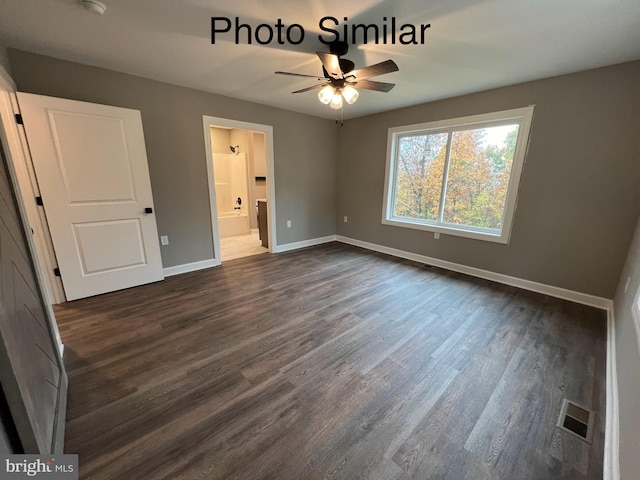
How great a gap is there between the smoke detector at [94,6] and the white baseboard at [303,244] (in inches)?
134

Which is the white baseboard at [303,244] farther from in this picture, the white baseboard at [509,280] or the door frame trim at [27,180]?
the door frame trim at [27,180]

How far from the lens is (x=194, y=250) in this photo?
3.64 metres

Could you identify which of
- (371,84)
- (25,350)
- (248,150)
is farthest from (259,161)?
(25,350)

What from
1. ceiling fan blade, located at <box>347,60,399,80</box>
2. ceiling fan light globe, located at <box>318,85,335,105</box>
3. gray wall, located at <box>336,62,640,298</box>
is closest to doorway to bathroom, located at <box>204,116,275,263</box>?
ceiling fan light globe, located at <box>318,85,335,105</box>

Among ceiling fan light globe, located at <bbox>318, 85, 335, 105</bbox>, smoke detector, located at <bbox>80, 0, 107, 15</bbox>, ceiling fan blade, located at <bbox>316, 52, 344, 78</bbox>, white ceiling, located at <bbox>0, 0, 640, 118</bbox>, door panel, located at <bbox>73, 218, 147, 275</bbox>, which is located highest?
white ceiling, located at <bbox>0, 0, 640, 118</bbox>

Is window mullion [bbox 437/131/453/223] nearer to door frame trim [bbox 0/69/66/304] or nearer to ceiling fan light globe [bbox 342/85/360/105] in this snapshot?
ceiling fan light globe [bbox 342/85/360/105]

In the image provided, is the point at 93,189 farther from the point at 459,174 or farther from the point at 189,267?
the point at 459,174

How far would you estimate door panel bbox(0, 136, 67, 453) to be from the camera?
863mm

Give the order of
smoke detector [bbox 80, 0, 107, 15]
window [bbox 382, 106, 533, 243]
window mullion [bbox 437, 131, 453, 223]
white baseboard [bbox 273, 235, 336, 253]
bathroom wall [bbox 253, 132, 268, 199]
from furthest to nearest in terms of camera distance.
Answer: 1. bathroom wall [bbox 253, 132, 268, 199]
2. white baseboard [bbox 273, 235, 336, 253]
3. window mullion [bbox 437, 131, 453, 223]
4. window [bbox 382, 106, 533, 243]
5. smoke detector [bbox 80, 0, 107, 15]

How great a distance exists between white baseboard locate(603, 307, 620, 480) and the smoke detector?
376cm

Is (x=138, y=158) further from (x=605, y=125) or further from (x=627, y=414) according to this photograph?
(x=605, y=125)

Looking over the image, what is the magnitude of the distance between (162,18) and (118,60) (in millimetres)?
1075

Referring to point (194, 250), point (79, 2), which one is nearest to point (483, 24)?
point (79, 2)

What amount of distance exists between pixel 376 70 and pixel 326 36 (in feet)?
1.62
